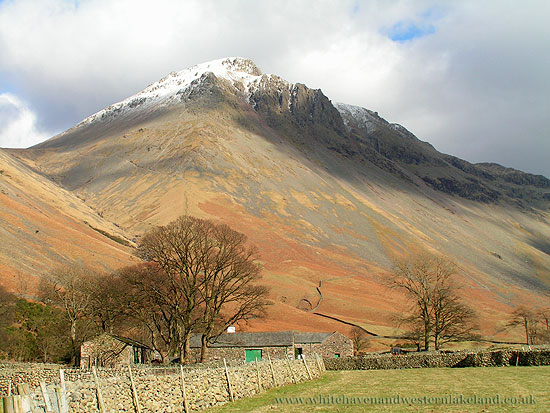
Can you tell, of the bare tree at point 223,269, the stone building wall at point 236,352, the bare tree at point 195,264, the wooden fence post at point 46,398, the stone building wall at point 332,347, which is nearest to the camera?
the wooden fence post at point 46,398

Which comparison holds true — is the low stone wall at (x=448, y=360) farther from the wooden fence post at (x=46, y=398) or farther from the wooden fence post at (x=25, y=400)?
the wooden fence post at (x=25, y=400)

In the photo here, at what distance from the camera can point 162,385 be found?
66.6ft

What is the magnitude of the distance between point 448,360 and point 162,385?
31050mm

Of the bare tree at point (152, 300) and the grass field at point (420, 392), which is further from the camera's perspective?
the bare tree at point (152, 300)

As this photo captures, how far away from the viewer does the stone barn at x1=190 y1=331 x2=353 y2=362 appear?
179 ft

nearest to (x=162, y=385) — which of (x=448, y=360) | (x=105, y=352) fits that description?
(x=105, y=352)

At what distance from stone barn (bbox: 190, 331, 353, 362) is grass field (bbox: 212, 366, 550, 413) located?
22.2 metres

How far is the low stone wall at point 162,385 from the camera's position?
17.4m

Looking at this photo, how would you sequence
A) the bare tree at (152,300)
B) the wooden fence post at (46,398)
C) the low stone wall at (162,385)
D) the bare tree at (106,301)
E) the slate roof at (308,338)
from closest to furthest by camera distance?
the wooden fence post at (46,398), the low stone wall at (162,385), the bare tree at (152,300), the bare tree at (106,301), the slate roof at (308,338)

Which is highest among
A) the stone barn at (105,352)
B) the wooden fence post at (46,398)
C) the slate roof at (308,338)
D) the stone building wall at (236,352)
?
the wooden fence post at (46,398)

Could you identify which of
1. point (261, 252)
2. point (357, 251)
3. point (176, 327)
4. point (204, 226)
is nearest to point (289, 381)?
point (176, 327)

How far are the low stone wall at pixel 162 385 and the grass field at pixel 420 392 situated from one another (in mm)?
814

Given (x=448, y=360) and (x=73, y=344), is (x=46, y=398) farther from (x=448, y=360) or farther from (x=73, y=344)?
(x=73, y=344)

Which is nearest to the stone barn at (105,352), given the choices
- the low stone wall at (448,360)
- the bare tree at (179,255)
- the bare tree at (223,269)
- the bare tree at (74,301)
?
the bare tree at (74,301)
